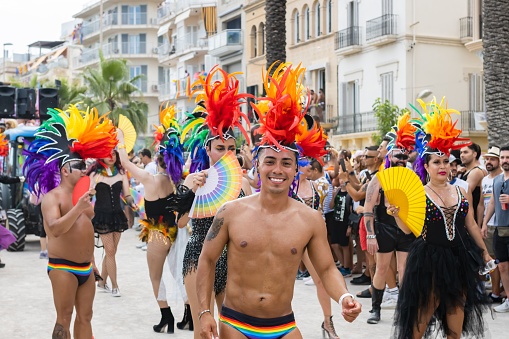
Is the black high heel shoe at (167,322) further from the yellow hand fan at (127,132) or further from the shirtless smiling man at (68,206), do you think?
the shirtless smiling man at (68,206)

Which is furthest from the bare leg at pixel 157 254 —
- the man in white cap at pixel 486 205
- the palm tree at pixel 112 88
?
the palm tree at pixel 112 88

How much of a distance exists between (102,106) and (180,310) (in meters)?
38.9

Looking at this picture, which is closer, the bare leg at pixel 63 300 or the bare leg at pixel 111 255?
the bare leg at pixel 63 300

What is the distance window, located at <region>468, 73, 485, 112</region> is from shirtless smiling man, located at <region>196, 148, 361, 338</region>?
26946 millimetres

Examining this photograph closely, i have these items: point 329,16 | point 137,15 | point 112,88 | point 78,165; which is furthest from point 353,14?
point 137,15

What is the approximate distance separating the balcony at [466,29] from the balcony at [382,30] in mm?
2481

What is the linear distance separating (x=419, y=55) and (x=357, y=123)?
4215mm

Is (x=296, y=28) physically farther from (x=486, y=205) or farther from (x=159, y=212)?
(x=159, y=212)

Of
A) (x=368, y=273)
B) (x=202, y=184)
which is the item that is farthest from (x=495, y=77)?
(x=202, y=184)

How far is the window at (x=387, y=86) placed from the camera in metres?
31.0

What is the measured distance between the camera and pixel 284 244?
5109 mm

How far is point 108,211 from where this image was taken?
496 inches

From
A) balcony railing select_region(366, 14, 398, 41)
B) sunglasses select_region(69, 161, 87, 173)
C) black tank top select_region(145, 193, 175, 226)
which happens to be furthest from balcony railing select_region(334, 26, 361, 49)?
sunglasses select_region(69, 161, 87, 173)

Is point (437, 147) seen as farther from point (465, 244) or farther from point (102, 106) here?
point (102, 106)
